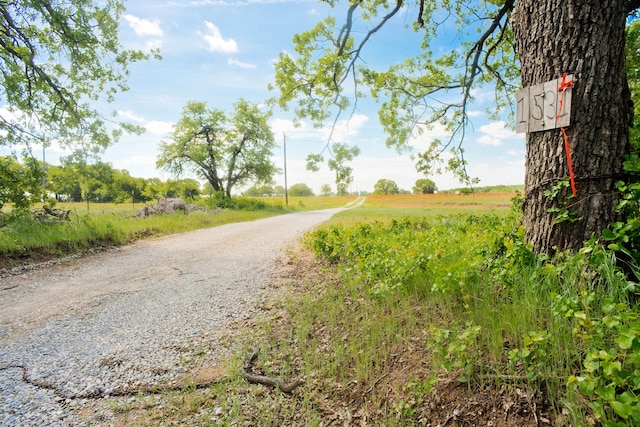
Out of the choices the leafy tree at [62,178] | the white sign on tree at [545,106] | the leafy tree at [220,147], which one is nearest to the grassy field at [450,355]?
the white sign on tree at [545,106]

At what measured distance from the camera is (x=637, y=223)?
232 cm

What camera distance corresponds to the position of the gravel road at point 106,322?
2672 millimetres

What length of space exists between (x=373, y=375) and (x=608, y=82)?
126 inches

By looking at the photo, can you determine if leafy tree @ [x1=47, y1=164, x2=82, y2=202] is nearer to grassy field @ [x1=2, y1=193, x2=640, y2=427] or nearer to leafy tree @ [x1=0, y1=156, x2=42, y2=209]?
leafy tree @ [x1=0, y1=156, x2=42, y2=209]

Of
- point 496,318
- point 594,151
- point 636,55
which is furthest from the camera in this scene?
point 636,55

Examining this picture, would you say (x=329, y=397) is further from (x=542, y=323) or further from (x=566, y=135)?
(x=566, y=135)

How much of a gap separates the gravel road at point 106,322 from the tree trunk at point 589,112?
3.81m

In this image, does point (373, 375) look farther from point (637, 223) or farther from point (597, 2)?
point (597, 2)

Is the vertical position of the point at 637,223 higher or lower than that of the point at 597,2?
lower

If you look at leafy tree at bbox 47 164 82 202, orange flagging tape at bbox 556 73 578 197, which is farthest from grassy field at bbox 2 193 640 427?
leafy tree at bbox 47 164 82 202

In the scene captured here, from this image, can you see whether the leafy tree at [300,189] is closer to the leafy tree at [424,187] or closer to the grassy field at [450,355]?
the leafy tree at [424,187]

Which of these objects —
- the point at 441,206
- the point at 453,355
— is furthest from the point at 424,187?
the point at 453,355

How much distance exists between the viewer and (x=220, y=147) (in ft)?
108

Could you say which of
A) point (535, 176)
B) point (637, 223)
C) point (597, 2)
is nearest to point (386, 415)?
point (637, 223)
